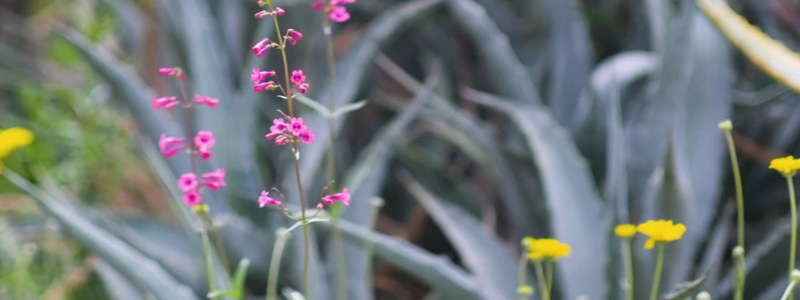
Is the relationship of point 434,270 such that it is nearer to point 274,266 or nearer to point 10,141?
point 274,266

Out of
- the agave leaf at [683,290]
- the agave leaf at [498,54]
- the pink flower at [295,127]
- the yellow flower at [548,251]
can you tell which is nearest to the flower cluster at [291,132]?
the pink flower at [295,127]

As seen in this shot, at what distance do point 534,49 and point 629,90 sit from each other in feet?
0.55

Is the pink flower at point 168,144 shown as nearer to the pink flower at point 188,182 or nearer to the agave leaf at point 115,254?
the pink flower at point 188,182

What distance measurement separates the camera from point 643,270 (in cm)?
77

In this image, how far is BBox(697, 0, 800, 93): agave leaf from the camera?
26.7 inches

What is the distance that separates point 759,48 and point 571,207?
237mm

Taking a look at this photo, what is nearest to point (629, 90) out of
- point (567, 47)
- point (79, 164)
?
point (567, 47)

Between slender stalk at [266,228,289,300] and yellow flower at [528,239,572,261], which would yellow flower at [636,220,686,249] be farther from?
slender stalk at [266,228,289,300]

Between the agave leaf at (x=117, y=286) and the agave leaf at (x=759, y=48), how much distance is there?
23.3 inches

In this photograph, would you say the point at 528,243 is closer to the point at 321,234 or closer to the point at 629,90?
the point at 321,234

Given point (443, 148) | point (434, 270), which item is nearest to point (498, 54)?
point (443, 148)

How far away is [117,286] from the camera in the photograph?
0.89 meters

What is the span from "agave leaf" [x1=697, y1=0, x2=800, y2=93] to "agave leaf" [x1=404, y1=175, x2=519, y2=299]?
0.30 meters

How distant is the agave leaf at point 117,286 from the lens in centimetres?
88
